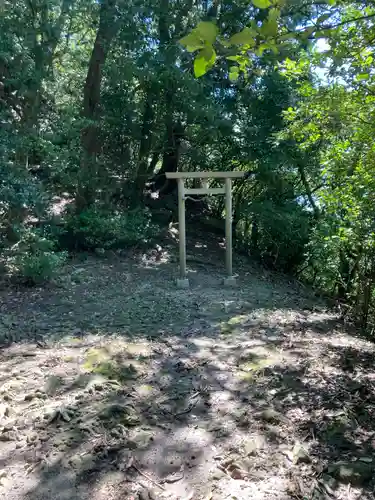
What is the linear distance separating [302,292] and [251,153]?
288cm

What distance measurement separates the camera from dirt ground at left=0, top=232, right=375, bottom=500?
2.09 meters

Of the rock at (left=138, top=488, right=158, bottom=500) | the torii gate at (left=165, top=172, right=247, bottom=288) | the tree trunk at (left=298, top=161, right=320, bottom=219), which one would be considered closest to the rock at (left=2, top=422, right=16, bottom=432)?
the rock at (left=138, top=488, right=158, bottom=500)

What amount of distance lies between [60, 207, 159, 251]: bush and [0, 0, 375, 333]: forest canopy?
2 cm

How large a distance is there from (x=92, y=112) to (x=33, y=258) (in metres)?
3.63

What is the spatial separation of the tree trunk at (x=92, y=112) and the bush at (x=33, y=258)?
2119mm

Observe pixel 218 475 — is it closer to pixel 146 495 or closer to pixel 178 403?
pixel 146 495

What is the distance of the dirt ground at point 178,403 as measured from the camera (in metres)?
2.09

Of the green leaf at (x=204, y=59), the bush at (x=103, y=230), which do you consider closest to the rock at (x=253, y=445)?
the green leaf at (x=204, y=59)

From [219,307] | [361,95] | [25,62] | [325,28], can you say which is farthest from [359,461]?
[25,62]

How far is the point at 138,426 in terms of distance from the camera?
101 inches

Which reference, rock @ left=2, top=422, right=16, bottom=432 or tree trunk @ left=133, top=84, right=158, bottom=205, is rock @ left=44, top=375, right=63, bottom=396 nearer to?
rock @ left=2, top=422, right=16, bottom=432

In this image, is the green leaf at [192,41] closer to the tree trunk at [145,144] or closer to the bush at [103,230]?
the bush at [103,230]

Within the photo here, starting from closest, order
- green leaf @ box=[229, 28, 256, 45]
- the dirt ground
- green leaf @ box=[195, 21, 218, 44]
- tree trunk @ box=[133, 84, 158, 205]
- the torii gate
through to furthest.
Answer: green leaf @ box=[195, 21, 218, 44]
green leaf @ box=[229, 28, 256, 45]
the dirt ground
the torii gate
tree trunk @ box=[133, 84, 158, 205]

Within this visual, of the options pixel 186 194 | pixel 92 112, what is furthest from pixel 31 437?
pixel 92 112
